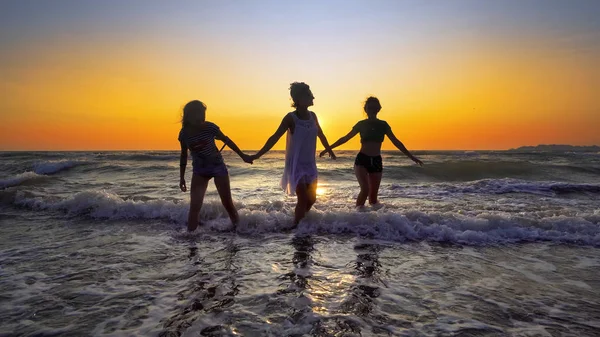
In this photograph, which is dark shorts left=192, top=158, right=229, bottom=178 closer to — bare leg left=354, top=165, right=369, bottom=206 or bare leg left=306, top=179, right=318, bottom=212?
bare leg left=306, top=179, right=318, bottom=212

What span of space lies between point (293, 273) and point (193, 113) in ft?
10.3

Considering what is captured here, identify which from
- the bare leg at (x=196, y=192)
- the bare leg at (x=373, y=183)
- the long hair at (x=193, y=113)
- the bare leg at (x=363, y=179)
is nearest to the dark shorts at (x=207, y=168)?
the bare leg at (x=196, y=192)

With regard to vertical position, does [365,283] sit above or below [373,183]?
below

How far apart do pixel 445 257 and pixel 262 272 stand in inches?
101

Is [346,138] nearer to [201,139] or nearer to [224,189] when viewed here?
[224,189]

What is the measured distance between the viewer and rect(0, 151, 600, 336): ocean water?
A: 294 centimetres

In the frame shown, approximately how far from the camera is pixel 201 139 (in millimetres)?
5871

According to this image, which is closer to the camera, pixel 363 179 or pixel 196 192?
pixel 196 192

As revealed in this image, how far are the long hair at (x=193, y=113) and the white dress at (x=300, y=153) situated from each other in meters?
1.47

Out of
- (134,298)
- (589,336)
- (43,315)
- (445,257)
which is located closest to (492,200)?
(445,257)

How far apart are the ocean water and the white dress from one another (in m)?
0.99

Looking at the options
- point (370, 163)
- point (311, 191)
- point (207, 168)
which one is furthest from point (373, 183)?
point (207, 168)

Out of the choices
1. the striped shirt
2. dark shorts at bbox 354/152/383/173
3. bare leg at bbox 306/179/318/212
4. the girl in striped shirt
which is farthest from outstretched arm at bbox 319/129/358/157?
the striped shirt

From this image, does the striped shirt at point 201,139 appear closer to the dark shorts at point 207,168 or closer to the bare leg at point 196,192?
the dark shorts at point 207,168
